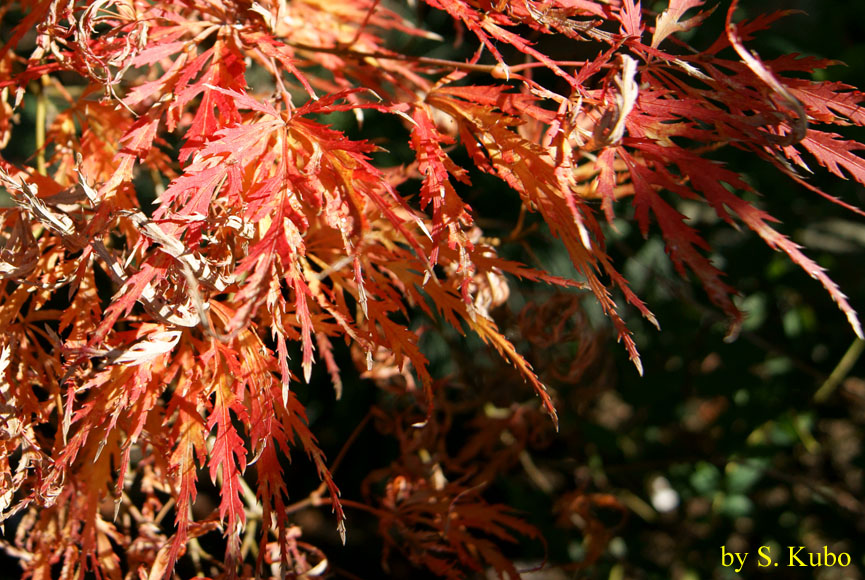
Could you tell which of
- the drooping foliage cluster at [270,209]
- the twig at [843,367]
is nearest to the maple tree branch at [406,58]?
the drooping foliage cluster at [270,209]

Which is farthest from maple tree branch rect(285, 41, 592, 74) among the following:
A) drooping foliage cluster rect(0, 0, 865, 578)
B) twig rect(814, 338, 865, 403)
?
twig rect(814, 338, 865, 403)

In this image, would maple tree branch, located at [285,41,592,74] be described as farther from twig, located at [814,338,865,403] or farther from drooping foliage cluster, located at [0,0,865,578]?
twig, located at [814,338,865,403]

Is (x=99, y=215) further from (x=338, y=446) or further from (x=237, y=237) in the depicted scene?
(x=338, y=446)

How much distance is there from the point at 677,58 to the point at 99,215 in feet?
1.59

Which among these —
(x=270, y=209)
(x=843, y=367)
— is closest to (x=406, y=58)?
(x=270, y=209)

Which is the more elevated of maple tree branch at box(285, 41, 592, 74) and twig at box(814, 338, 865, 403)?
maple tree branch at box(285, 41, 592, 74)

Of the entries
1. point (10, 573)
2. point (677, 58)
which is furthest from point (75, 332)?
point (10, 573)

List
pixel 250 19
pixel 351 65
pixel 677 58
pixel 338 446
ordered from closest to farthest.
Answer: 1. pixel 677 58
2. pixel 250 19
3. pixel 351 65
4. pixel 338 446

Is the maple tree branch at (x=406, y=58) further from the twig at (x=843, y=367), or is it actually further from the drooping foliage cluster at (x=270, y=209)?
the twig at (x=843, y=367)

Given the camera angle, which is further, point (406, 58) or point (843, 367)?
point (843, 367)

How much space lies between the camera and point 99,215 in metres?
0.50

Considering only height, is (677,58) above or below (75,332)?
above

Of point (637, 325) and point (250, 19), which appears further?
point (637, 325)

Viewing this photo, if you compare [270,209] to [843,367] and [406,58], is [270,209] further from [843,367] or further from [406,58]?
[843,367]
